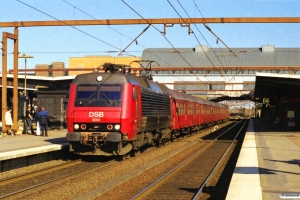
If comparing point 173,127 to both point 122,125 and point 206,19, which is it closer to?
point 206,19

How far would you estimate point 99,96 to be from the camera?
16.7 meters

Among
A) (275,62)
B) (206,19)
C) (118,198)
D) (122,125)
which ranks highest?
(275,62)

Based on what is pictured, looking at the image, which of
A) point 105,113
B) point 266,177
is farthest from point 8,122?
point 266,177

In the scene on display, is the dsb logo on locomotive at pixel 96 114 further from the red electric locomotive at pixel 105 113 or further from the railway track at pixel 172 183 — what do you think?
the railway track at pixel 172 183

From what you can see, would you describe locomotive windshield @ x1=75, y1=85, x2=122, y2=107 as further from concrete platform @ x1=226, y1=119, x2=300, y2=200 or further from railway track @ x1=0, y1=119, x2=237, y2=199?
concrete platform @ x1=226, y1=119, x2=300, y2=200

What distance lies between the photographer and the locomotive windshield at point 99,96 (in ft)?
54.1

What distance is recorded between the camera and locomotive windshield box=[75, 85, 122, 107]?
54.1 ft

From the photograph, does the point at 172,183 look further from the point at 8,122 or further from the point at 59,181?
the point at 8,122

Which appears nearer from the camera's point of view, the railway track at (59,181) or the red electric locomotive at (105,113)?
the railway track at (59,181)

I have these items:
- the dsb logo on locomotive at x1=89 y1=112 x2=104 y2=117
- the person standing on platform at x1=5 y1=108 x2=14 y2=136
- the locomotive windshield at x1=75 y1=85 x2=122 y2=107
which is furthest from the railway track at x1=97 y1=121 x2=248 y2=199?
the person standing on platform at x1=5 y1=108 x2=14 y2=136

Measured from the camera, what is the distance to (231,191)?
9.55 m

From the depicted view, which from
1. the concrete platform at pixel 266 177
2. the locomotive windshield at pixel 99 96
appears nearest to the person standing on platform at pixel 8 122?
the locomotive windshield at pixel 99 96

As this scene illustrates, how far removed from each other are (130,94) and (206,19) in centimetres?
613

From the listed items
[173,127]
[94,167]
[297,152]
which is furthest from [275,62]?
[94,167]
